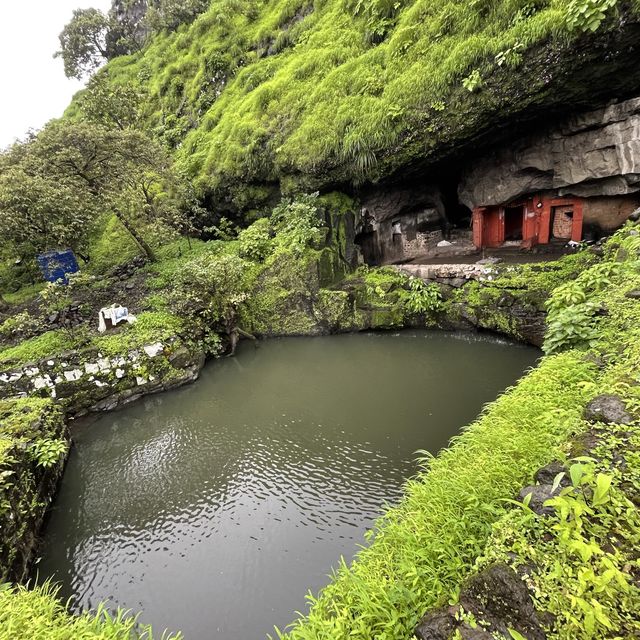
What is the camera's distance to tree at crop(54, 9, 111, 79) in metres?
28.9

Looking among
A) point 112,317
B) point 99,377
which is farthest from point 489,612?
point 112,317

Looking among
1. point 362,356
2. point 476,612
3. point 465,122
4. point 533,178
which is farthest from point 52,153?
point 533,178

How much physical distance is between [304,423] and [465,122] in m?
9.38

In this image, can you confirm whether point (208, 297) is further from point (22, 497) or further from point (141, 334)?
point (22, 497)

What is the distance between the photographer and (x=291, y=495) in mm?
5773

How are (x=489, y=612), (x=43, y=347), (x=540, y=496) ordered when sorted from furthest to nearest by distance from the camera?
(x=43, y=347) → (x=540, y=496) → (x=489, y=612)

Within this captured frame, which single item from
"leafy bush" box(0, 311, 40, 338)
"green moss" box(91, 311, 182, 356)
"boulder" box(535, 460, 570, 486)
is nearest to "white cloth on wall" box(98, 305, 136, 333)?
"green moss" box(91, 311, 182, 356)

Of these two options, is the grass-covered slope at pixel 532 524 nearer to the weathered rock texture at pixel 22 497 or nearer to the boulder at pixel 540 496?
the boulder at pixel 540 496

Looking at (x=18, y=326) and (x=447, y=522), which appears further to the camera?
(x=18, y=326)

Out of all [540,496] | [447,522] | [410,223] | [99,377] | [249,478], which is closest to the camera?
[540,496]

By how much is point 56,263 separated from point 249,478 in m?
12.6

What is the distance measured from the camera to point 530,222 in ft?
42.4

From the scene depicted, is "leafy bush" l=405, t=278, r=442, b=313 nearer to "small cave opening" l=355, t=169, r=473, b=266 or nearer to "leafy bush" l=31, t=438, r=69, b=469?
"small cave opening" l=355, t=169, r=473, b=266

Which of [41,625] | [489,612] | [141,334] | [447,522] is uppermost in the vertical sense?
[141,334]
